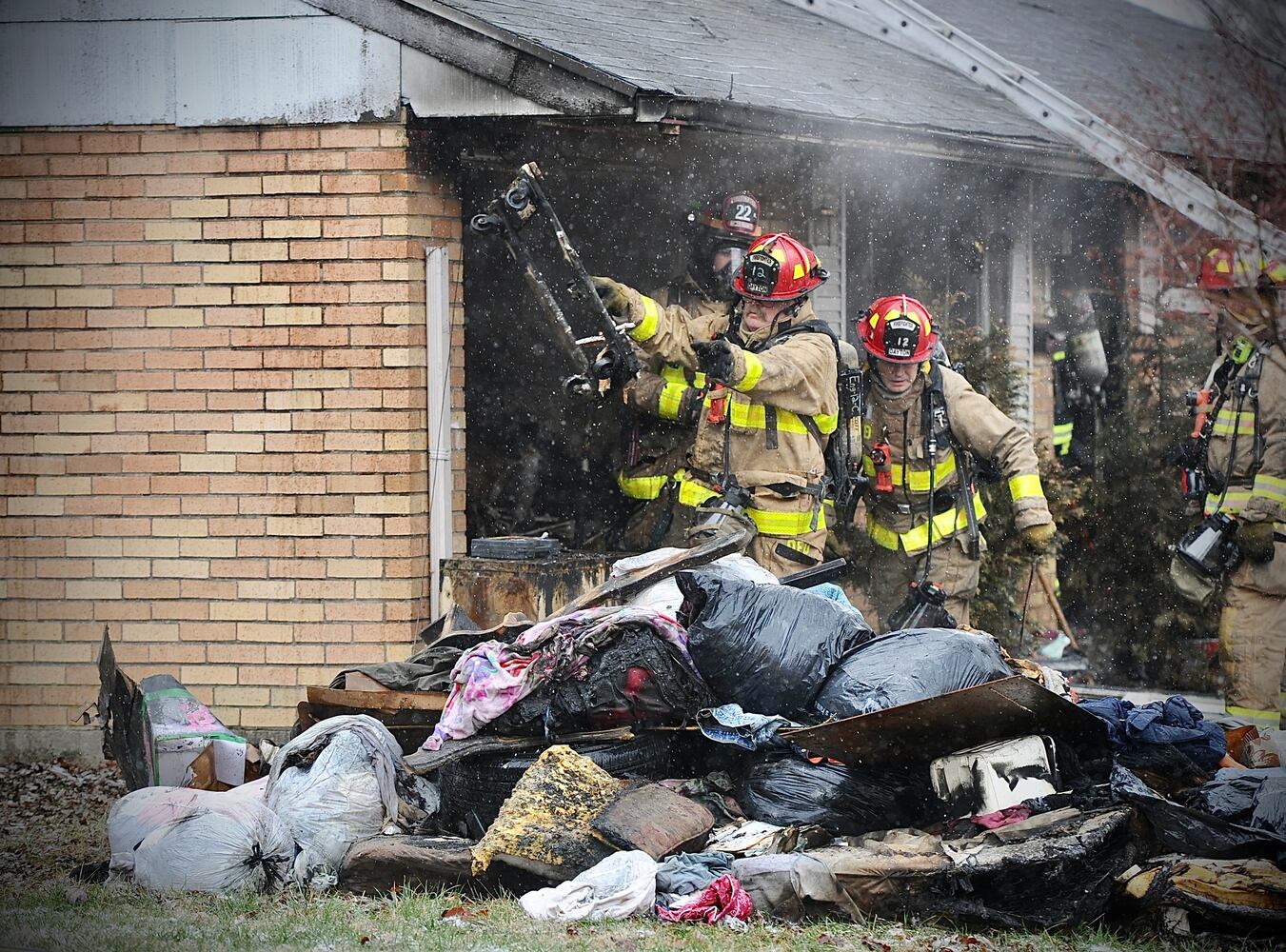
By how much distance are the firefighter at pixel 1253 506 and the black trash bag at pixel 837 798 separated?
9.69 feet

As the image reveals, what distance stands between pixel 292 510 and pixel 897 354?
9.88ft

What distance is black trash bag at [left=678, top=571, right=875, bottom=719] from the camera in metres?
4.80

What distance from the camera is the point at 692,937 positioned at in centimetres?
384

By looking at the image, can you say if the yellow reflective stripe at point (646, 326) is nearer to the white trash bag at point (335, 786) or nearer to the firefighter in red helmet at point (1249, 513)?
the white trash bag at point (335, 786)

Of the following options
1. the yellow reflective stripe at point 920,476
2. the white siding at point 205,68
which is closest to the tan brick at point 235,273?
the white siding at point 205,68

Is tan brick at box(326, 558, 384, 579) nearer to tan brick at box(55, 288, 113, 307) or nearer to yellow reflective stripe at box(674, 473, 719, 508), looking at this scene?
yellow reflective stripe at box(674, 473, 719, 508)

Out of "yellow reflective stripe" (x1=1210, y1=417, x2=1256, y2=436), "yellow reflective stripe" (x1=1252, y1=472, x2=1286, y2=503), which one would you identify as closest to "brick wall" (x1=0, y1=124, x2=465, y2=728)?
"yellow reflective stripe" (x1=1210, y1=417, x2=1256, y2=436)

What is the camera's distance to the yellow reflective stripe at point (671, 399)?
6.93 meters

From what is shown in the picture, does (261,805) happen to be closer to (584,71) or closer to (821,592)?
(821,592)

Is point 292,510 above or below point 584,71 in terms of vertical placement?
below

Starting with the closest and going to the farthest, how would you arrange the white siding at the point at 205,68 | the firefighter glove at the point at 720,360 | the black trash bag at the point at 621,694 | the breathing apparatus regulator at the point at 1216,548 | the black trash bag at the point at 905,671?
the black trash bag at the point at 905,671 → the black trash bag at the point at 621,694 → the firefighter glove at the point at 720,360 → the white siding at the point at 205,68 → the breathing apparatus regulator at the point at 1216,548

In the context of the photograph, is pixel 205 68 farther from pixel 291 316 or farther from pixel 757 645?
pixel 757 645

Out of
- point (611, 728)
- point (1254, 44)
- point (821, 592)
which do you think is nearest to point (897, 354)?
point (821, 592)

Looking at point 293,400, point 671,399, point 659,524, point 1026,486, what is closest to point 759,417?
point 671,399
